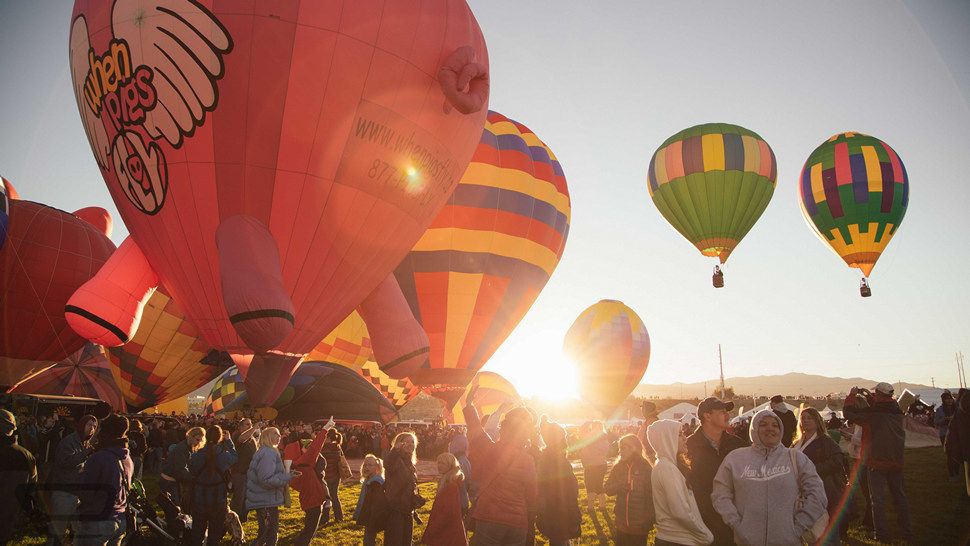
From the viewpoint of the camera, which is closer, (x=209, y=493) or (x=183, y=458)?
(x=209, y=493)

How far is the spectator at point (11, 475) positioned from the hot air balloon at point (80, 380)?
1941cm

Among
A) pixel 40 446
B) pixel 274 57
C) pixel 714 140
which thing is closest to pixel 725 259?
pixel 714 140

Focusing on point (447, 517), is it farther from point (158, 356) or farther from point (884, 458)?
point (158, 356)

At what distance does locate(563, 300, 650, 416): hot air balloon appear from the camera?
25516 mm

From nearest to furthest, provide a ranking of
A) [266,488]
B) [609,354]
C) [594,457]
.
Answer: [266,488] < [594,457] < [609,354]

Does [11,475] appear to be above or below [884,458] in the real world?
above

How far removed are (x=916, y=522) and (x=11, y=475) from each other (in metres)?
9.12

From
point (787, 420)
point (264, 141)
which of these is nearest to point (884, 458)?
point (787, 420)

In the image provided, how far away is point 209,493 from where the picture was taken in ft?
17.4

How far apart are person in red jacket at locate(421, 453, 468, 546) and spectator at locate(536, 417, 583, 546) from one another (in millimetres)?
790

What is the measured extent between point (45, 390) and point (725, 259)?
973 inches

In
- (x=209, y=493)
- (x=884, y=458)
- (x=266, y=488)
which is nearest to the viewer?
(x=209, y=493)

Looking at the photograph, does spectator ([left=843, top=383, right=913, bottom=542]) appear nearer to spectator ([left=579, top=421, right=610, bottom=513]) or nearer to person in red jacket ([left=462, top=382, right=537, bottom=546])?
spectator ([left=579, top=421, right=610, bottom=513])

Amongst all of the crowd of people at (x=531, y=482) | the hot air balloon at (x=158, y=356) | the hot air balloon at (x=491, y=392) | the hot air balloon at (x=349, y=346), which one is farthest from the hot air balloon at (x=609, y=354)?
the crowd of people at (x=531, y=482)
